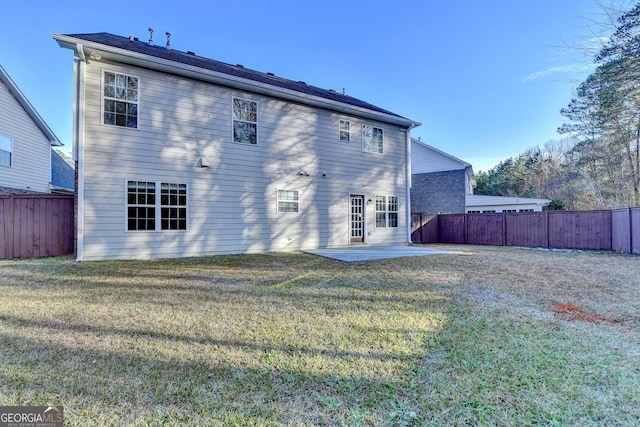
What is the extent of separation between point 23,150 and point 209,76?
1005 centimetres

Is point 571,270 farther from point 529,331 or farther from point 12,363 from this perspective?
point 12,363

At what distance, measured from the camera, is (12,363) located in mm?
2568

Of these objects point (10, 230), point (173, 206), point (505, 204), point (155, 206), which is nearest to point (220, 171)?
point (173, 206)

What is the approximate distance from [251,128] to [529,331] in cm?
868

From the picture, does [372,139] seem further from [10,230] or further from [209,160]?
[10,230]

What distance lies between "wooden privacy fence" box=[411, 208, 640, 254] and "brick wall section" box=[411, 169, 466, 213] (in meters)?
4.30

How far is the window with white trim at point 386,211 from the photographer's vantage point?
40.4ft

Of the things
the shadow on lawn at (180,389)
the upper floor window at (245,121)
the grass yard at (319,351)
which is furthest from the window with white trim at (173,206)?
the shadow on lawn at (180,389)

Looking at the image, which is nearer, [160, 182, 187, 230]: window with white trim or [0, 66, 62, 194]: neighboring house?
[160, 182, 187, 230]: window with white trim

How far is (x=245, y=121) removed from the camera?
31.1ft

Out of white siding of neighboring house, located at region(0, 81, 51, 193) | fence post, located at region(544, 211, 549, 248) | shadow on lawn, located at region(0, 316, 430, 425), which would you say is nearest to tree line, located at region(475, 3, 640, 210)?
fence post, located at region(544, 211, 549, 248)

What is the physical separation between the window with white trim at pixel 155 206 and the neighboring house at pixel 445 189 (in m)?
16.4

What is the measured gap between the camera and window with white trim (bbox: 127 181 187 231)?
7.86 meters

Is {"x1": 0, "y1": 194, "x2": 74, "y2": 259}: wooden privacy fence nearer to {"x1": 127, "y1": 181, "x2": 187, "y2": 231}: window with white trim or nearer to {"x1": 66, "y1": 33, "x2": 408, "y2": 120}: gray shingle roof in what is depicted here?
{"x1": 127, "y1": 181, "x2": 187, "y2": 231}: window with white trim
